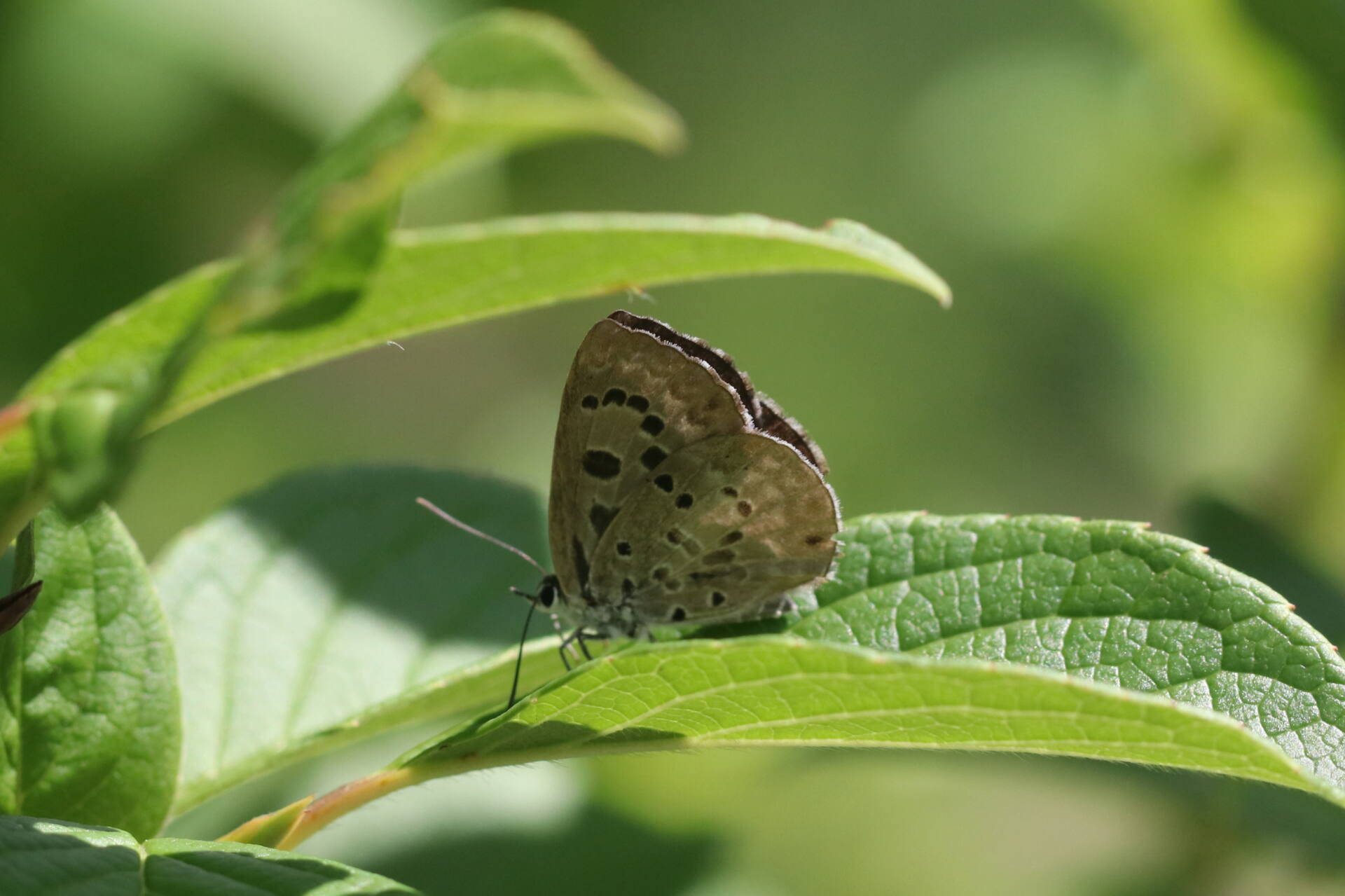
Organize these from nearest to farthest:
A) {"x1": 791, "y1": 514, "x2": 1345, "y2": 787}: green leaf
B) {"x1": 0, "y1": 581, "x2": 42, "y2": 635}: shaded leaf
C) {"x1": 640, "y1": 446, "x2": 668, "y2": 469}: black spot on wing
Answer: {"x1": 0, "y1": 581, "x2": 42, "y2": 635}: shaded leaf
{"x1": 791, "y1": 514, "x2": 1345, "y2": 787}: green leaf
{"x1": 640, "y1": 446, "x2": 668, "y2": 469}: black spot on wing

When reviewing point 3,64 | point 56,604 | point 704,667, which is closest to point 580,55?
point 704,667

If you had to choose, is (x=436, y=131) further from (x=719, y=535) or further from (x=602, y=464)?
(x=719, y=535)

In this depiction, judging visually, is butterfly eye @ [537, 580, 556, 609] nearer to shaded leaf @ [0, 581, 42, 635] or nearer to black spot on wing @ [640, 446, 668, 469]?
black spot on wing @ [640, 446, 668, 469]

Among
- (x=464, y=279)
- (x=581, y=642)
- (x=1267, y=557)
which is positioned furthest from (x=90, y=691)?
(x=1267, y=557)

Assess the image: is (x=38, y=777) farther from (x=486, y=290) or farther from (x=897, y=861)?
(x=897, y=861)

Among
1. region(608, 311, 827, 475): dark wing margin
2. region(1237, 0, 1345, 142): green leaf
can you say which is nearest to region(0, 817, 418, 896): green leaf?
region(608, 311, 827, 475): dark wing margin
